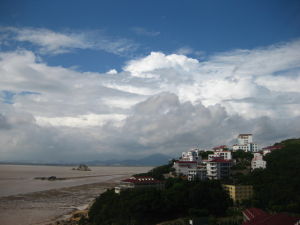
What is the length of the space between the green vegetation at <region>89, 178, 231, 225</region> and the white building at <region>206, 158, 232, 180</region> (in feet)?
35.8

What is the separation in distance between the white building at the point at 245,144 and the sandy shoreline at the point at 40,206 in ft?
104

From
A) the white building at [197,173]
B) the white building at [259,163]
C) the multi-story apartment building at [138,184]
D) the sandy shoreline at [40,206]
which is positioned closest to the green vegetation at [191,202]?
the multi-story apartment building at [138,184]

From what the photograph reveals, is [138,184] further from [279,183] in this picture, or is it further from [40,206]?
[279,183]

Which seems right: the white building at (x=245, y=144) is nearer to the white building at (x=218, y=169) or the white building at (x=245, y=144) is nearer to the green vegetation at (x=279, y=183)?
the green vegetation at (x=279, y=183)

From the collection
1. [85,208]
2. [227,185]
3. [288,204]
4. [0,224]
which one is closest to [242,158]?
[227,185]

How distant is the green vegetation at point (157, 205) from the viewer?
28.1 m

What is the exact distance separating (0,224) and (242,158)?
37.9 metres

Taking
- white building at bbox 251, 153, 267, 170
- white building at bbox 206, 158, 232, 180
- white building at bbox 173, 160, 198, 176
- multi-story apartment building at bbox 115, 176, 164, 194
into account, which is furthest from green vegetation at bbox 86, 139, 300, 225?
white building at bbox 173, 160, 198, 176

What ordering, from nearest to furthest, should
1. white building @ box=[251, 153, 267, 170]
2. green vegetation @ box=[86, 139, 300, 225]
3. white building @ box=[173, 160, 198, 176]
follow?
green vegetation @ box=[86, 139, 300, 225] → white building @ box=[251, 153, 267, 170] → white building @ box=[173, 160, 198, 176]

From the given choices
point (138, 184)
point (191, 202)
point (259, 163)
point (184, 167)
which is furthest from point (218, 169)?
point (191, 202)

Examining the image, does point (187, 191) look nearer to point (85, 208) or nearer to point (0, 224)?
point (85, 208)

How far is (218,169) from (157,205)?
17.7 m

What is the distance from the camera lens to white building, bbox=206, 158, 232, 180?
144 feet

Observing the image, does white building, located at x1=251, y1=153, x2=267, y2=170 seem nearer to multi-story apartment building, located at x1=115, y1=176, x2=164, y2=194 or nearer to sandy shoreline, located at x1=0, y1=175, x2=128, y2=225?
multi-story apartment building, located at x1=115, y1=176, x2=164, y2=194
